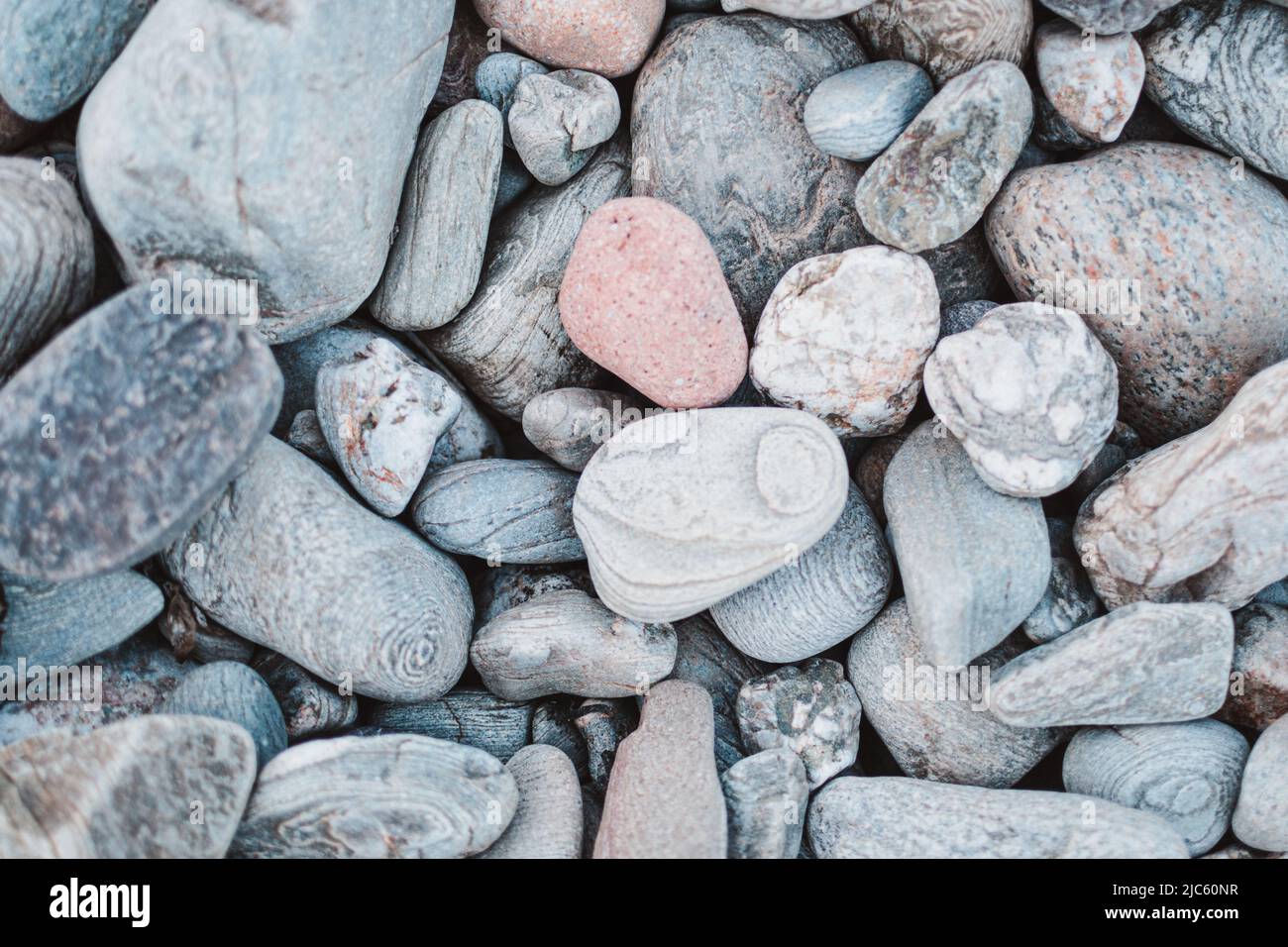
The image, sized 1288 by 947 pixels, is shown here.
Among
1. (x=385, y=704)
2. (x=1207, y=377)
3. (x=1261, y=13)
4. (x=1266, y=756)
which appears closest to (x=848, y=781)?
(x=1266, y=756)

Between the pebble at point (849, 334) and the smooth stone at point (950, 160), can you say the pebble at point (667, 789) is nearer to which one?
the pebble at point (849, 334)

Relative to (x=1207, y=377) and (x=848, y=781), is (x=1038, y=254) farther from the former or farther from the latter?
(x=848, y=781)

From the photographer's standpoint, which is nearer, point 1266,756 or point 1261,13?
point 1266,756

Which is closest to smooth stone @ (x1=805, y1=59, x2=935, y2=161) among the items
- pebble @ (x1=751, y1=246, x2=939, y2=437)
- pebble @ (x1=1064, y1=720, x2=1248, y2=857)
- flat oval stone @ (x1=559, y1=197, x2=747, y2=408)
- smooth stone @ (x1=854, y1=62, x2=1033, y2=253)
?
smooth stone @ (x1=854, y1=62, x2=1033, y2=253)

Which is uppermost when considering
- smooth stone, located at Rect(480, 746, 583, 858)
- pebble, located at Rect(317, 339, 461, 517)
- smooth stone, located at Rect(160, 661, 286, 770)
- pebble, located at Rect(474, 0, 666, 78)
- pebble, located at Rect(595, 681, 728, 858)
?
pebble, located at Rect(474, 0, 666, 78)

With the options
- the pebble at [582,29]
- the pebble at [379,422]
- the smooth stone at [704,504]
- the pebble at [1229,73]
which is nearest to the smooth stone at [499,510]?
the pebble at [379,422]

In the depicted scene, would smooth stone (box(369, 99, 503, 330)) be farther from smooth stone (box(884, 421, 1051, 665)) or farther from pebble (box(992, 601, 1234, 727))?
pebble (box(992, 601, 1234, 727))

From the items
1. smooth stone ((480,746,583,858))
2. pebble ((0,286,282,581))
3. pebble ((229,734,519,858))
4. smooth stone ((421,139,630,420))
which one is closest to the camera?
pebble ((0,286,282,581))
